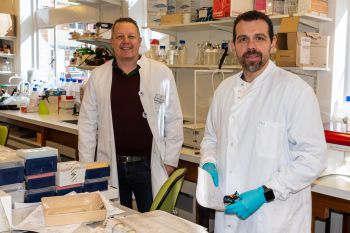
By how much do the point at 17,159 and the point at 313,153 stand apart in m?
1.14

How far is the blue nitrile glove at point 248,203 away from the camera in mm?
1551

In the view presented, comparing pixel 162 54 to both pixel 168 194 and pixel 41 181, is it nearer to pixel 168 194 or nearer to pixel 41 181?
pixel 168 194

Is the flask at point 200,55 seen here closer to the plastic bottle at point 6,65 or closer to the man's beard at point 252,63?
the man's beard at point 252,63

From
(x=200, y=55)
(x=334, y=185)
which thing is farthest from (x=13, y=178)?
(x=200, y=55)

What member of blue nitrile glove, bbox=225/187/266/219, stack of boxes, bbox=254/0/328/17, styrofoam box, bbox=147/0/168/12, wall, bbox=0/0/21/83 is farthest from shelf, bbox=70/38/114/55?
blue nitrile glove, bbox=225/187/266/219

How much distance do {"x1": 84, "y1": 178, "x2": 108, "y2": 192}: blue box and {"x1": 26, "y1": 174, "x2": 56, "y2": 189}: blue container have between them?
0.46 feet

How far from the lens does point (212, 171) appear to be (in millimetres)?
1733

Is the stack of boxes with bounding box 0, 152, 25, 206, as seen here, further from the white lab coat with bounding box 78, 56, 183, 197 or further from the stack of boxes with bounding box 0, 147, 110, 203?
the white lab coat with bounding box 78, 56, 183, 197

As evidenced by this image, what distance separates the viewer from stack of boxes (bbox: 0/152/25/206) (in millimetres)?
1595

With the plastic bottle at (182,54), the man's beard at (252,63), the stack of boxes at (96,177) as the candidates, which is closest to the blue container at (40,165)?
the stack of boxes at (96,177)

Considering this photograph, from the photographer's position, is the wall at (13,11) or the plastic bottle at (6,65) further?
the plastic bottle at (6,65)

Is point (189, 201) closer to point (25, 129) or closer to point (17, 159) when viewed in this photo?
point (17, 159)

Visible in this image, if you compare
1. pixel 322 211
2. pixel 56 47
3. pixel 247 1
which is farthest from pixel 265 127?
pixel 56 47

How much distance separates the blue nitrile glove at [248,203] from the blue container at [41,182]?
714 mm
